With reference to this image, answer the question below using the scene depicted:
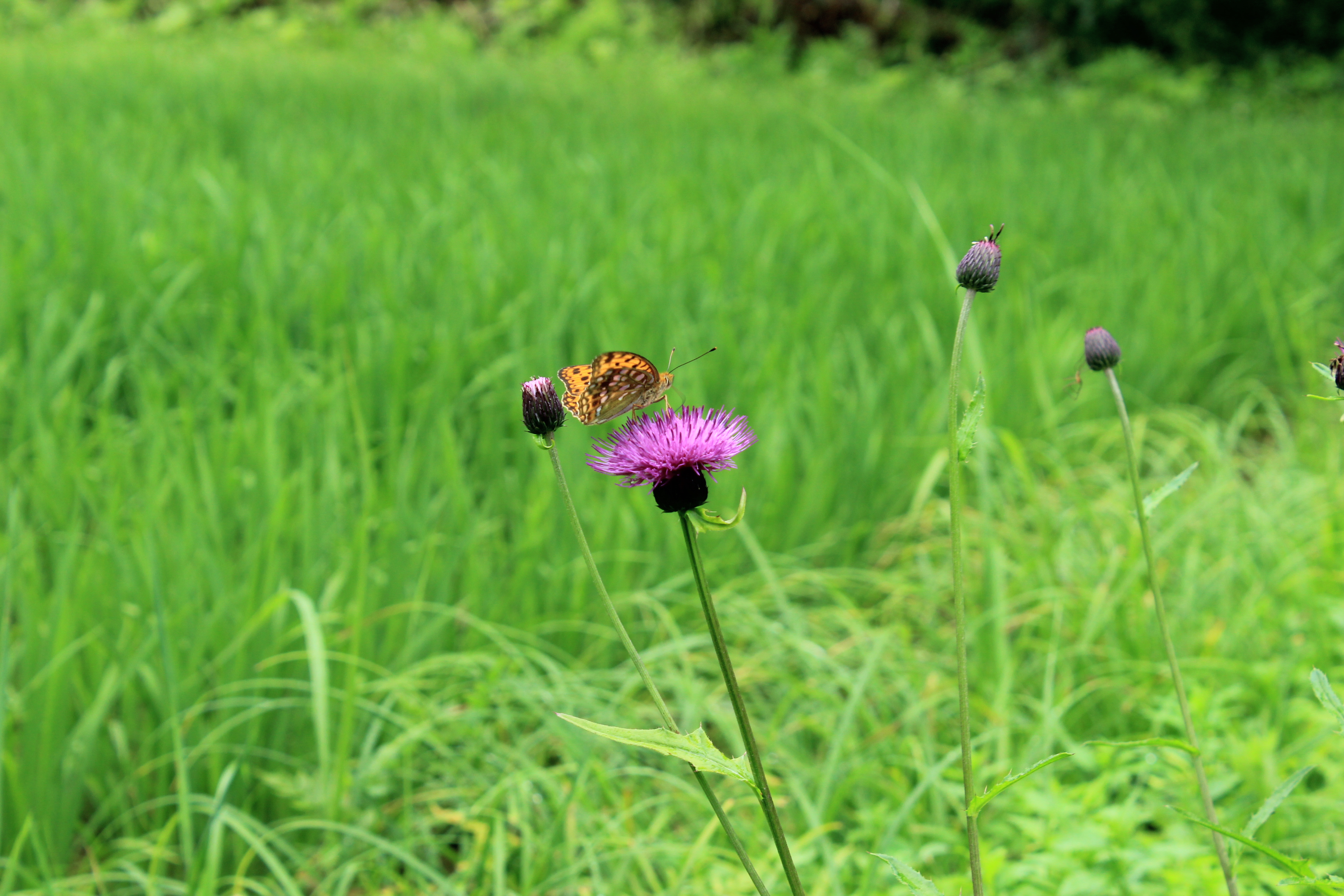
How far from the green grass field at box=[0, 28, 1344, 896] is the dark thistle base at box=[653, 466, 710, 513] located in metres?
0.32

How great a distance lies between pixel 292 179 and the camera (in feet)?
11.4

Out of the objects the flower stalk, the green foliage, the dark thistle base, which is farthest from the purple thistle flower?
the green foliage

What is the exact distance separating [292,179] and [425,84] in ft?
9.67

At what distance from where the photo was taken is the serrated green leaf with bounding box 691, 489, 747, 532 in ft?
1.93

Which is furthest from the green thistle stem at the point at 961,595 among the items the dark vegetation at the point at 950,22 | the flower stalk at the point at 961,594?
the dark vegetation at the point at 950,22

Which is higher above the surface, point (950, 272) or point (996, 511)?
point (950, 272)

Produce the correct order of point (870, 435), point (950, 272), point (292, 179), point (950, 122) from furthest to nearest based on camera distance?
point (950, 122), point (292, 179), point (950, 272), point (870, 435)

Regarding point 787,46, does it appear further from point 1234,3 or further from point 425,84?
point 425,84

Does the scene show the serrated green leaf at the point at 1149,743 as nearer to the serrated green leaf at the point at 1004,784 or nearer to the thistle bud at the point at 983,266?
the serrated green leaf at the point at 1004,784

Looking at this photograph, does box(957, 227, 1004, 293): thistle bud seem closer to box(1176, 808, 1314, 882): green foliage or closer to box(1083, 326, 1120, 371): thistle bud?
box(1083, 326, 1120, 371): thistle bud

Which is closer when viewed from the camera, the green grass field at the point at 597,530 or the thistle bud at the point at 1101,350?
the thistle bud at the point at 1101,350

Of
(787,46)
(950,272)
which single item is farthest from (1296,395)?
(787,46)

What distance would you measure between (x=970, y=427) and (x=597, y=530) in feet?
4.35

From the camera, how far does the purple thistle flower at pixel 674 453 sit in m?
0.64
